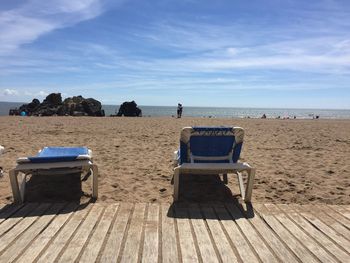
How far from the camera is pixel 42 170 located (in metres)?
5.81

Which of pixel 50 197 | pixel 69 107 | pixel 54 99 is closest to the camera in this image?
pixel 50 197

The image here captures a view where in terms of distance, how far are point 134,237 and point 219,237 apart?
1.01 meters

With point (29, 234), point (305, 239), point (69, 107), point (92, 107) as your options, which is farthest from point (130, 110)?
point (305, 239)

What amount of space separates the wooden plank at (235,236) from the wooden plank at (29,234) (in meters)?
2.31

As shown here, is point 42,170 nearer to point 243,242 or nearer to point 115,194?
point 115,194

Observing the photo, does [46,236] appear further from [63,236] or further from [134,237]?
[134,237]

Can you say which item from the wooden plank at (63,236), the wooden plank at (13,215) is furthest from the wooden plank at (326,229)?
the wooden plank at (13,215)

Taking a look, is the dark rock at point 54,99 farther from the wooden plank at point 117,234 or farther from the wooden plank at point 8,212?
the wooden plank at point 117,234

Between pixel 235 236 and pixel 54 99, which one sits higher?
pixel 54 99

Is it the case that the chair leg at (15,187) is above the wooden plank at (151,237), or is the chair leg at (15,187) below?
above

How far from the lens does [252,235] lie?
4387mm

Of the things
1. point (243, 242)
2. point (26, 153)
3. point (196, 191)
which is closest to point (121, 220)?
point (243, 242)

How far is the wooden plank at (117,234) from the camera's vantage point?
12.3ft

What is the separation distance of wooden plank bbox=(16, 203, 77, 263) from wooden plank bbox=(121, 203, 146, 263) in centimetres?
90
